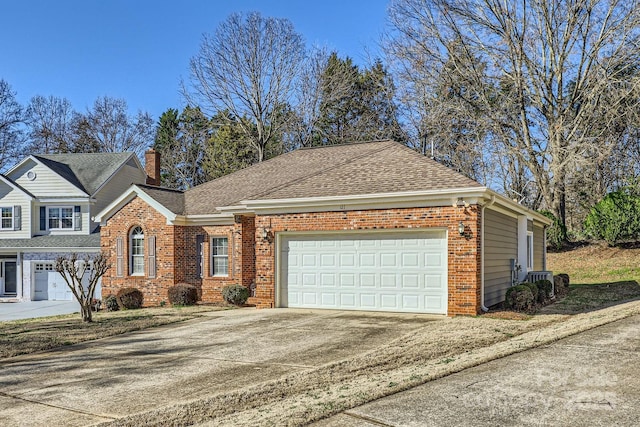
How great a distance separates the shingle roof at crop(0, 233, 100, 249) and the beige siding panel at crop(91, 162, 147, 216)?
69.1 inches

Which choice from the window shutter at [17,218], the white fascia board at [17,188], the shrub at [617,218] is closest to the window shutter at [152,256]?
the white fascia board at [17,188]

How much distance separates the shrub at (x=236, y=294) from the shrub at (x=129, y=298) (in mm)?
3957

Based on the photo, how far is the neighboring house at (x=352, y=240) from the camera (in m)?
13.5

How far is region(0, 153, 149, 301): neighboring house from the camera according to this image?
29.6 metres

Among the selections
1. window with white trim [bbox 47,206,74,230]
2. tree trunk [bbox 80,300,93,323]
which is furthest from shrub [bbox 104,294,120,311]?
window with white trim [bbox 47,206,74,230]

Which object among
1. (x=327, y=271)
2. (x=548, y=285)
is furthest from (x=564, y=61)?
(x=327, y=271)

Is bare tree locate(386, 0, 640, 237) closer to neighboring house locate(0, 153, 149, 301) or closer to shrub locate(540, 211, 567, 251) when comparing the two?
shrub locate(540, 211, 567, 251)

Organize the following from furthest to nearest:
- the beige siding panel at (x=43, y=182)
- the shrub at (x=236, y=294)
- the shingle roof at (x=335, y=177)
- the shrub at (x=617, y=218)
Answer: the beige siding panel at (x=43, y=182) < the shrub at (x=617, y=218) < the shrub at (x=236, y=294) < the shingle roof at (x=335, y=177)

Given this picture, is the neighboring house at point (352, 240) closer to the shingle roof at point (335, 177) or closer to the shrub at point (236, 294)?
the shingle roof at point (335, 177)

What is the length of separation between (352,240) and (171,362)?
6.74 metres

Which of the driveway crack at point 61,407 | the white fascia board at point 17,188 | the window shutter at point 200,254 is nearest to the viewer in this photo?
the driveway crack at point 61,407

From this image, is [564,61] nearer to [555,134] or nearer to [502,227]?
[555,134]

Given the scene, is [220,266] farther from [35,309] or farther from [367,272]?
[35,309]

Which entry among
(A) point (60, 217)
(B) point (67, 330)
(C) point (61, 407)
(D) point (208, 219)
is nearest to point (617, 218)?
(D) point (208, 219)
